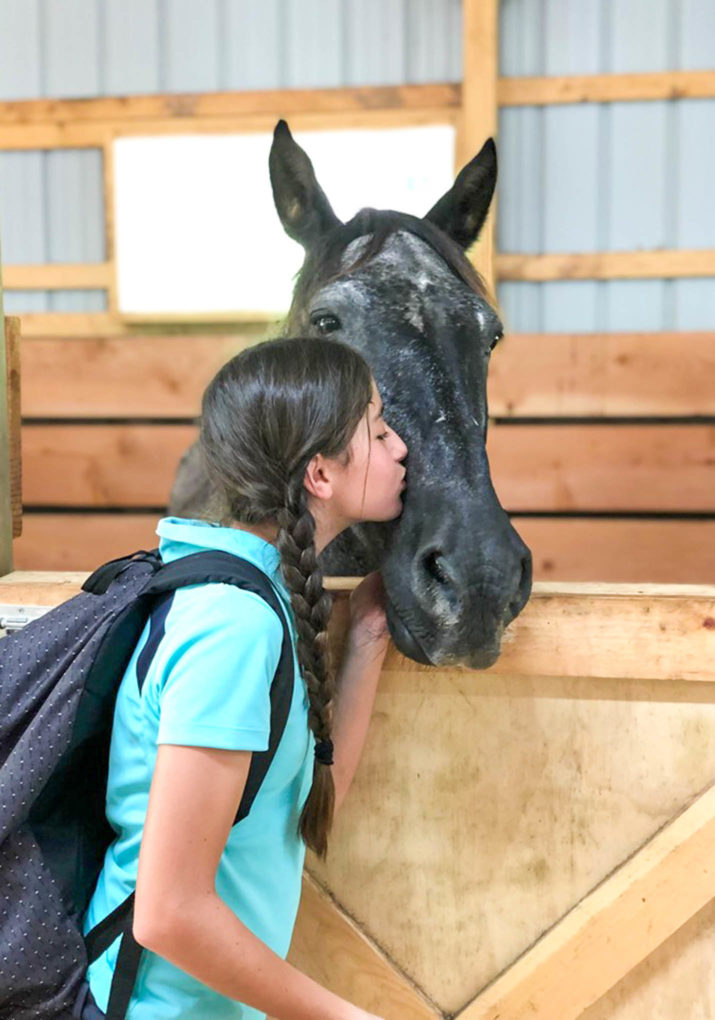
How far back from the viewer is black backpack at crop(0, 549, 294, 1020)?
933mm

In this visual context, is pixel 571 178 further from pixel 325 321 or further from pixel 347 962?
pixel 347 962

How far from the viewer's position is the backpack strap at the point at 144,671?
930 millimetres

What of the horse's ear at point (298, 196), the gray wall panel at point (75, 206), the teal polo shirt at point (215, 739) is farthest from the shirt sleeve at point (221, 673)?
the gray wall panel at point (75, 206)

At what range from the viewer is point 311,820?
1072 millimetres

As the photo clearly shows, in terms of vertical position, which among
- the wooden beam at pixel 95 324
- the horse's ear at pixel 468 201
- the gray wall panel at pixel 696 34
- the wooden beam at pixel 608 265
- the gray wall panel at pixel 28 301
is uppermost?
the gray wall panel at pixel 696 34

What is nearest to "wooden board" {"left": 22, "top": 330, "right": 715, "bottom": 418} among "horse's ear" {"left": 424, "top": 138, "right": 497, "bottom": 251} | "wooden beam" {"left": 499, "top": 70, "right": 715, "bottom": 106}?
"wooden beam" {"left": 499, "top": 70, "right": 715, "bottom": 106}

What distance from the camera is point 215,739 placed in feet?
2.79

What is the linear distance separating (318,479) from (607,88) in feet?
13.6

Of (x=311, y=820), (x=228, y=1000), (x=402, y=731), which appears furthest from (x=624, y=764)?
(x=228, y=1000)

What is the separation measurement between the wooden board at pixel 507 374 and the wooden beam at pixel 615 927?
345cm

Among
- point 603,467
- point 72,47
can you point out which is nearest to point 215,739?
point 603,467

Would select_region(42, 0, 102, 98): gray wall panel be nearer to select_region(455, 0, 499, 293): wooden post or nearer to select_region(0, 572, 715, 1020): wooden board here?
select_region(455, 0, 499, 293): wooden post

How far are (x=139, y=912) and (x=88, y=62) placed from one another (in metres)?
4.92

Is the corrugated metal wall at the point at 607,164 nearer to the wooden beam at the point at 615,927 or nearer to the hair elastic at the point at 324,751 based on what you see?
the wooden beam at the point at 615,927
